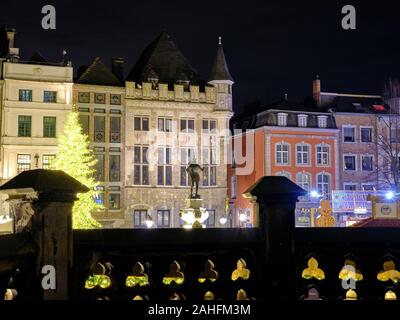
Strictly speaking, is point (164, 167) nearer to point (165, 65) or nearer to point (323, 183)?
point (165, 65)

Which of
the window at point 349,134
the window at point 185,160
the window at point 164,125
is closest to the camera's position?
the window at point 164,125

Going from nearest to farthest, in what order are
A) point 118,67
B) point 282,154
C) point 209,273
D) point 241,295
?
point 209,273, point 241,295, point 118,67, point 282,154

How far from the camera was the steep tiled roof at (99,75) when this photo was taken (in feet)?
127

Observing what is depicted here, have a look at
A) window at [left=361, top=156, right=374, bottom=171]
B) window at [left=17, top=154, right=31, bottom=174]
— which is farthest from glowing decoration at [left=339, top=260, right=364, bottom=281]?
window at [left=361, top=156, right=374, bottom=171]

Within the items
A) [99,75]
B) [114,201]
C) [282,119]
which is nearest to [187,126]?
[99,75]

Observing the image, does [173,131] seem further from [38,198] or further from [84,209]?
[38,198]

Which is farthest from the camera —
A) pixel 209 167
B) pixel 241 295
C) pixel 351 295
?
pixel 209 167

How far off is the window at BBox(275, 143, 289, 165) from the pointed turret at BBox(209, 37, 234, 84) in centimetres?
621

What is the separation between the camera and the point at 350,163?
4506 centimetres

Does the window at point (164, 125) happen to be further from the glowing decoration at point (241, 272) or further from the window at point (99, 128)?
the glowing decoration at point (241, 272)

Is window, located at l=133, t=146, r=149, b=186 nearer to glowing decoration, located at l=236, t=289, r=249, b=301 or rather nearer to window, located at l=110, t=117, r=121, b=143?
window, located at l=110, t=117, r=121, b=143

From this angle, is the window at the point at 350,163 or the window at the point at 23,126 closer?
the window at the point at 23,126

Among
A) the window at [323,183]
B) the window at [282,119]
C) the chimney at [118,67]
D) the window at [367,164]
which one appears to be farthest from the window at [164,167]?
the window at [367,164]

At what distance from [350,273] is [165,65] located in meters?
38.5
